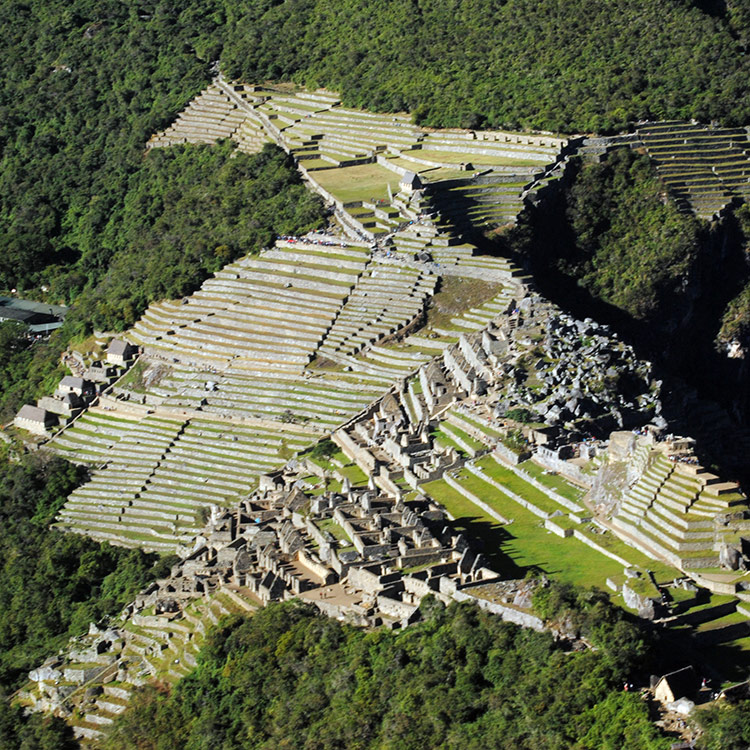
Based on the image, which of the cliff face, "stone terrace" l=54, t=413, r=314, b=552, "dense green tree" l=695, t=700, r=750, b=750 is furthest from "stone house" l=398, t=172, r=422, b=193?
"dense green tree" l=695, t=700, r=750, b=750

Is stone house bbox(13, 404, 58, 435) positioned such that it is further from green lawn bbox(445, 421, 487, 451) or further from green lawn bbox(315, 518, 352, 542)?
green lawn bbox(315, 518, 352, 542)

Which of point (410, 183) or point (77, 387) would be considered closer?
point (77, 387)

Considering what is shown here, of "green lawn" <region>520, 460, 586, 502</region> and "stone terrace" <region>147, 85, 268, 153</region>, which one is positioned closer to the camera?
"green lawn" <region>520, 460, 586, 502</region>

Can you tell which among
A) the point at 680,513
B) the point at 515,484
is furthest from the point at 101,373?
the point at 680,513

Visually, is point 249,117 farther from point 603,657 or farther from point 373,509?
point 603,657

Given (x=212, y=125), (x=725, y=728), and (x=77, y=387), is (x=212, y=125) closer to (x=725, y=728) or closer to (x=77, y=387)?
(x=77, y=387)

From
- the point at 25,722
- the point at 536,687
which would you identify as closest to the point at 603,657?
the point at 536,687
